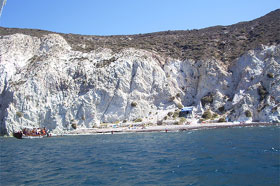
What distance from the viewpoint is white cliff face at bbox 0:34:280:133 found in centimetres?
5544

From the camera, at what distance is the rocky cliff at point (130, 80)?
2178 inches

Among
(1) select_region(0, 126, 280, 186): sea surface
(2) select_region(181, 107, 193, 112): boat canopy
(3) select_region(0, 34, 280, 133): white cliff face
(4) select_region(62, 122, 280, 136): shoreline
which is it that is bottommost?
(4) select_region(62, 122, 280, 136): shoreline

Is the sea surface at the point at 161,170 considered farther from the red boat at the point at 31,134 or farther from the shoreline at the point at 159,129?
the red boat at the point at 31,134

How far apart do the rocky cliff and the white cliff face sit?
202 millimetres

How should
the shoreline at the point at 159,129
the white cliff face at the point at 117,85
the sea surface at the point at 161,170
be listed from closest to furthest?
the sea surface at the point at 161,170 < the shoreline at the point at 159,129 < the white cliff face at the point at 117,85

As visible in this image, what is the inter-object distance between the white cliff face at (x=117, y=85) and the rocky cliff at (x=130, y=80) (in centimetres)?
20

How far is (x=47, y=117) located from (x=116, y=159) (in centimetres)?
4269

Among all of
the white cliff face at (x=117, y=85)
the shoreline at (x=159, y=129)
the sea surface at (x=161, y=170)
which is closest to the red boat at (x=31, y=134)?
the white cliff face at (x=117, y=85)

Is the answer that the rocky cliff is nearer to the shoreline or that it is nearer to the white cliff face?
the white cliff face

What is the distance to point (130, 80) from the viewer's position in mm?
64000

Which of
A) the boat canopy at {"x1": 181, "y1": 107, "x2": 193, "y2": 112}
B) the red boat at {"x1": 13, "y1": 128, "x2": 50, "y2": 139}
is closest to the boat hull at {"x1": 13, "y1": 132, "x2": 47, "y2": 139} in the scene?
the red boat at {"x1": 13, "y1": 128, "x2": 50, "y2": 139}

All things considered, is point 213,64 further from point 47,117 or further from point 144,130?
point 47,117

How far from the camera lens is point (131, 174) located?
47.2 feet

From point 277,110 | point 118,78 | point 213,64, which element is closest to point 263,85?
point 277,110
